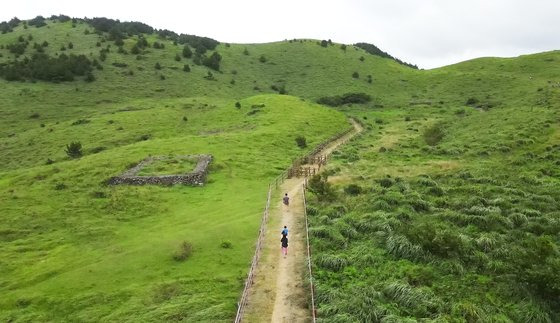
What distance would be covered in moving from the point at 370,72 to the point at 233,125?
7089 cm

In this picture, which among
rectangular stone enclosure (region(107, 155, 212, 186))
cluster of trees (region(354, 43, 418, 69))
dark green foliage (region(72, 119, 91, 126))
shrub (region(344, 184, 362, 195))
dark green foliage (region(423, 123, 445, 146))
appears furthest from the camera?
cluster of trees (region(354, 43, 418, 69))

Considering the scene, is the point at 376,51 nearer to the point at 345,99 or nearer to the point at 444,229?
the point at 345,99

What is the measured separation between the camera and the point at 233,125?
73.6 m

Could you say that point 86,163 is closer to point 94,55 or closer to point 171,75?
point 171,75

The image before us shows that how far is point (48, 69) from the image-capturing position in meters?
105

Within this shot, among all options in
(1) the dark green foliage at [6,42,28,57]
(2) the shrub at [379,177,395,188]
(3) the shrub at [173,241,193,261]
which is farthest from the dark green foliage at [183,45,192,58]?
(3) the shrub at [173,241,193,261]

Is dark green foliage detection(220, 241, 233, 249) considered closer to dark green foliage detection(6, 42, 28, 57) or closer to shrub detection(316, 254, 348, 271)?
shrub detection(316, 254, 348, 271)

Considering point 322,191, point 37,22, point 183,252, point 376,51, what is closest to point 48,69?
point 37,22

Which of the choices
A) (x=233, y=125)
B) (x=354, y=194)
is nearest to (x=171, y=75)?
(x=233, y=125)

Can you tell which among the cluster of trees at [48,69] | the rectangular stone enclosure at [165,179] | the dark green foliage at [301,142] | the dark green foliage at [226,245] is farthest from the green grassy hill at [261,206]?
the cluster of trees at [48,69]

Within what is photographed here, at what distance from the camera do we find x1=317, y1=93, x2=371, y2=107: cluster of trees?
109 meters

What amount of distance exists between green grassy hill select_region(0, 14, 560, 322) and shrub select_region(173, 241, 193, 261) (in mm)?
467

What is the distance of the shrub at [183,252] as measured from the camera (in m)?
27.7

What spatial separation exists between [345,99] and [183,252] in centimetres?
8796
